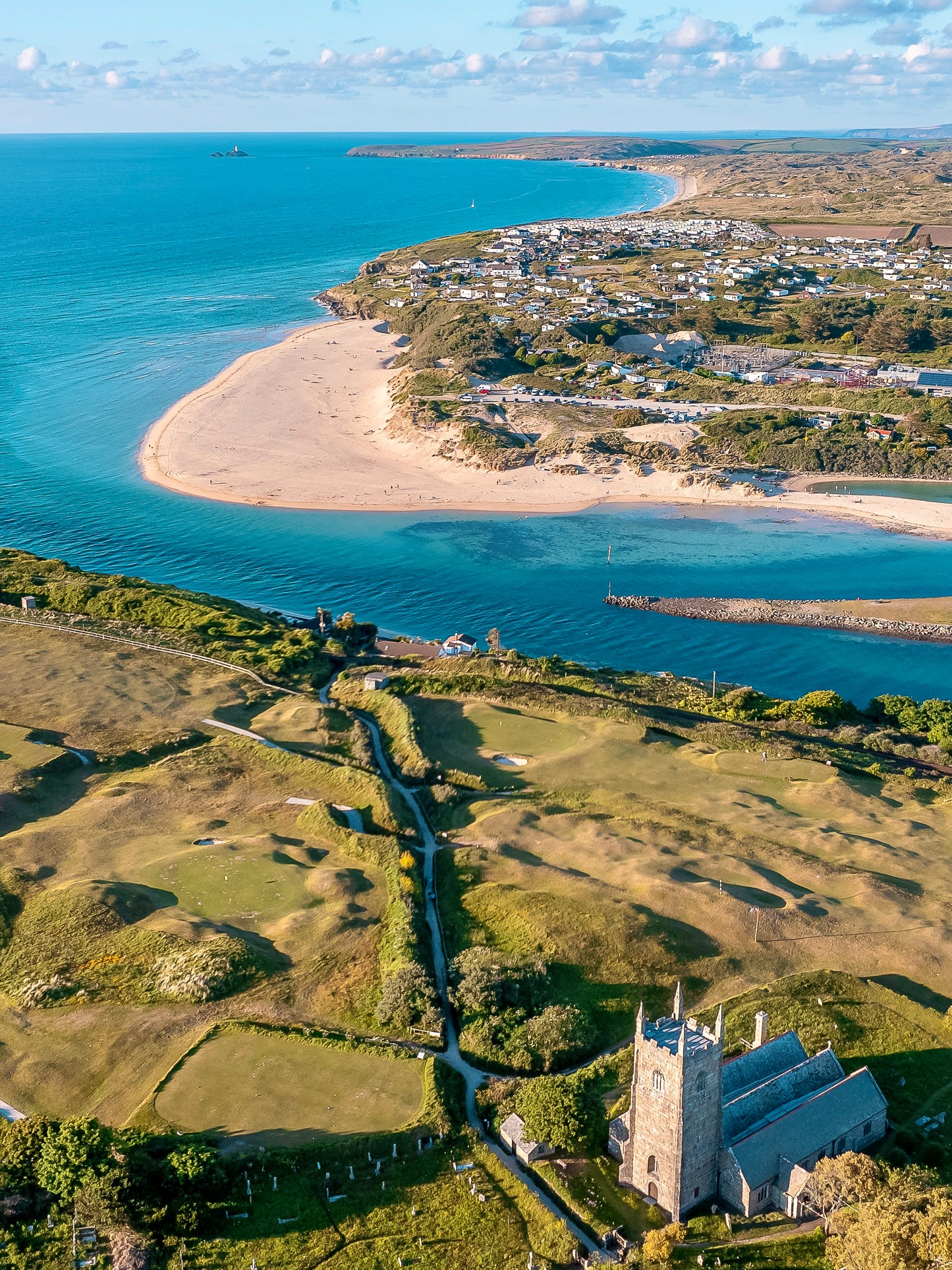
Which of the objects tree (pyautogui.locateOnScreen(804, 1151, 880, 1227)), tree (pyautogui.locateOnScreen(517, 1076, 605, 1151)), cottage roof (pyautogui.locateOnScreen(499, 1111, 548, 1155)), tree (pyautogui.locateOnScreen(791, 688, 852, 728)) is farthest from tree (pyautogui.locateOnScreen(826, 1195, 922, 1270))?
tree (pyautogui.locateOnScreen(791, 688, 852, 728))

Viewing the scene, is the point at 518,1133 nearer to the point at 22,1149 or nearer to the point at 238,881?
the point at 22,1149

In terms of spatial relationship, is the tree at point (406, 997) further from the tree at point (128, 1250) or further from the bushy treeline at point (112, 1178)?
the tree at point (128, 1250)

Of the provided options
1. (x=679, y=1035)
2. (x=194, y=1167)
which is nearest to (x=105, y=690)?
(x=194, y=1167)

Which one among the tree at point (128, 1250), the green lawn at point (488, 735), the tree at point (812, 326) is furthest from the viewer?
the tree at point (812, 326)

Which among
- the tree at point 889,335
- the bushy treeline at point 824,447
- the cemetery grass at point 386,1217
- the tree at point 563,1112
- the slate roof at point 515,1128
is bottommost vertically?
the cemetery grass at point 386,1217

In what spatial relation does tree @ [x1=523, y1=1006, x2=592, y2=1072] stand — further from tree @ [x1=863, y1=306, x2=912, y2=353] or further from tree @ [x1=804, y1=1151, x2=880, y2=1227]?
tree @ [x1=863, y1=306, x2=912, y2=353]

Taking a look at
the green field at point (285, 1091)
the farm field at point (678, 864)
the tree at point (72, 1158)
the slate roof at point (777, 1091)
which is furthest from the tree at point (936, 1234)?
the tree at point (72, 1158)
